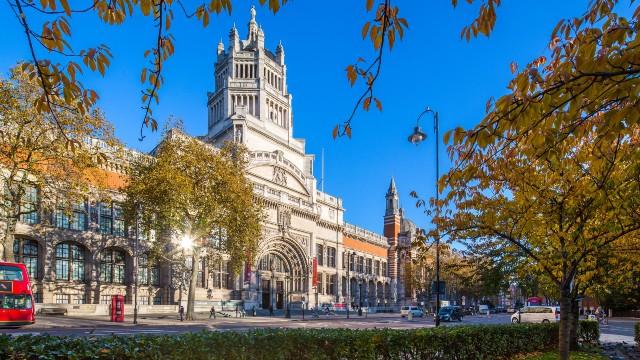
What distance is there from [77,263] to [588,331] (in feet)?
120

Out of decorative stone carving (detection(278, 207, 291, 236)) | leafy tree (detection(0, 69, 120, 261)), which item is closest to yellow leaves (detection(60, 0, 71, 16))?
leafy tree (detection(0, 69, 120, 261))

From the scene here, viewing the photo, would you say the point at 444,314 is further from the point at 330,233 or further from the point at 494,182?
the point at 494,182

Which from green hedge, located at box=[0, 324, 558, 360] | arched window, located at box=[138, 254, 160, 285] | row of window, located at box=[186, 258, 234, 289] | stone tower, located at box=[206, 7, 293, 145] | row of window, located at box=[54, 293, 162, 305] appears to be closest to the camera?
green hedge, located at box=[0, 324, 558, 360]

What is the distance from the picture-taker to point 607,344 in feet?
78.6

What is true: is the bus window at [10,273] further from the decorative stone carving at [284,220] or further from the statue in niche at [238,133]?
the decorative stone carving at [284,220]

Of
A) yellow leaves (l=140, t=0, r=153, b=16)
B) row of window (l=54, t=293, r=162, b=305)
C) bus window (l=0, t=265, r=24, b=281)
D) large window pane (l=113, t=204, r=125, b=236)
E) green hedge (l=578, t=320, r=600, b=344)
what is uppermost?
yellow leaves (l=140, t=0, r=153, b=16)

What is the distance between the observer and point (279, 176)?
213 feet

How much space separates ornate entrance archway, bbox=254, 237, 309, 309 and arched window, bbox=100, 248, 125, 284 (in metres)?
18.4

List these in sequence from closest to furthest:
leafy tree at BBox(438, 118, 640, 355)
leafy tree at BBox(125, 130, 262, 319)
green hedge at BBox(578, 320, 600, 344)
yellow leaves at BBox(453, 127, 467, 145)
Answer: yellow leaves at BBox(453, 127, 467, 145) → leafy tree at BBox(438, 118, 640, 355) → green hedge at BBox(578, 320, 600, 344) → leafy tree at BBox(125, 130, 262, 319)

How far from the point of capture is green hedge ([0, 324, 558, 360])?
682 centimetres

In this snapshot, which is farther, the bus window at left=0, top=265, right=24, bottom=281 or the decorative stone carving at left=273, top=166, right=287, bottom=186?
the decorative stone carving at left=273, top=166, right=287, bottom=186

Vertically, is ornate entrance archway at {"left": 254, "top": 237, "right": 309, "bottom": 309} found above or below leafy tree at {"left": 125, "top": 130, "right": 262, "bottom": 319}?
below

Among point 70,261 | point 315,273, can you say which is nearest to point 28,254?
point 70,261

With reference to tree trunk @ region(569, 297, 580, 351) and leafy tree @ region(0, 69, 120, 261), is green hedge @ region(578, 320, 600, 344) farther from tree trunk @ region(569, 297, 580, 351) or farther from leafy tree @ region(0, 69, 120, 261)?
leafy tree @ region(0, 69, 120, 261)
